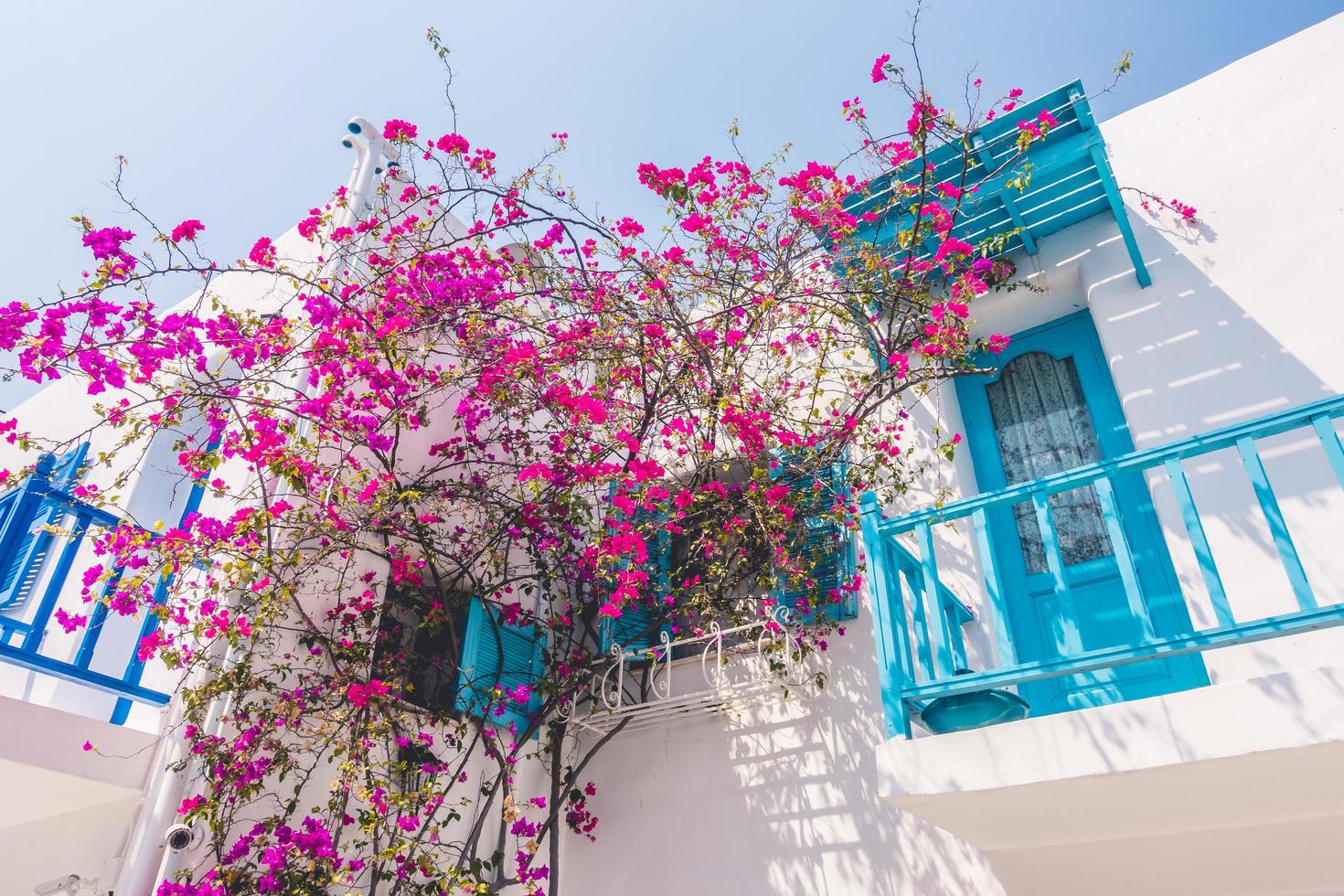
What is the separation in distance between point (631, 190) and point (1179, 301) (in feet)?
11.3

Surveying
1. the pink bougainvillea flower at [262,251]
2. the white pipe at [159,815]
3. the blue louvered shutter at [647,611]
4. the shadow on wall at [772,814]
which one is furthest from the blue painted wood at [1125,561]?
the pink bougainvillea flower at [262,251]

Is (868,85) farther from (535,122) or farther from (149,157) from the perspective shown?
(149,157)

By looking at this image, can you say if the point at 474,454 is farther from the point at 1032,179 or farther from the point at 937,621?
the point at 1032,179

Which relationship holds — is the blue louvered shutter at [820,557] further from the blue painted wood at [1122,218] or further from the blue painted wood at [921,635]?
the blue painted wood at [1122,218]

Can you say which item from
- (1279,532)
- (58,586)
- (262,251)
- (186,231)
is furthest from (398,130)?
(1279,532)

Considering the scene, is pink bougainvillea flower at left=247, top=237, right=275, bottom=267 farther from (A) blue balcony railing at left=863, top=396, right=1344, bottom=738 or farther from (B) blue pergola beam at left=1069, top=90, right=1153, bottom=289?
(B) blue pergola beam at left=1069, top=90, right=1153, bottom=289

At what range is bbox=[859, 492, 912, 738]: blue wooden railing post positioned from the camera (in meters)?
3.70

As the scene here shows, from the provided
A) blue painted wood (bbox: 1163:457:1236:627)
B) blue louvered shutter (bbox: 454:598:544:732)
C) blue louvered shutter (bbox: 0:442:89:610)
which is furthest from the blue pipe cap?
blue louvered shutter (bbox: 0:442:89:610)

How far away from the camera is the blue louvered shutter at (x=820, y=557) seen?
545 cm

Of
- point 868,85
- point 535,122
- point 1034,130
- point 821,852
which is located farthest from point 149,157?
point 821,852

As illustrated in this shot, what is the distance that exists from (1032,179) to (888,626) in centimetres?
312

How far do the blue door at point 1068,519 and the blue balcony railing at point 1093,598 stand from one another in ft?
0.06

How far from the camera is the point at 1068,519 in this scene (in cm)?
504

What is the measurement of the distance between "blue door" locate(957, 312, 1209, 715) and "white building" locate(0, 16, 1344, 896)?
2 cm
